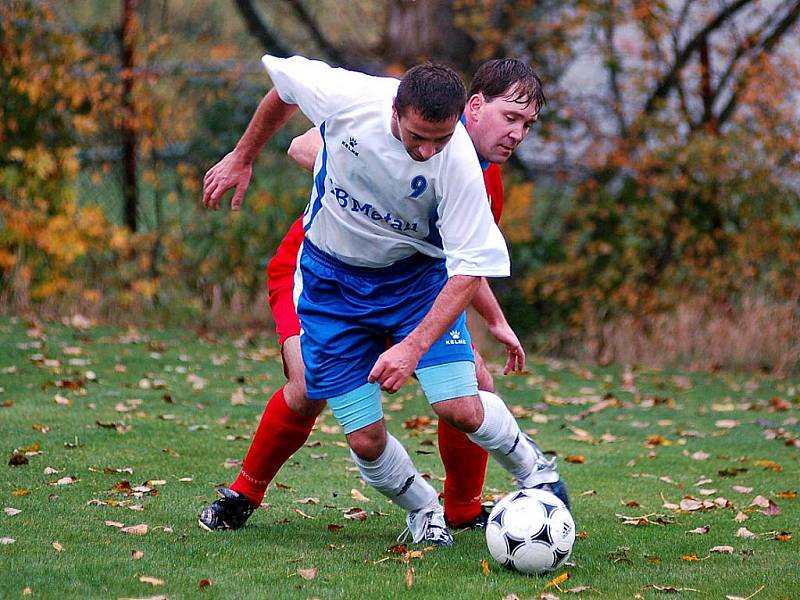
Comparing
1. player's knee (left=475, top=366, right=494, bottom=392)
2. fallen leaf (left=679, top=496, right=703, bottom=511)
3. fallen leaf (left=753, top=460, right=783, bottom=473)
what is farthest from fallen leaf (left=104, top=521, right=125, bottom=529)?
fallen leaf (left=753, top=460, right=783, bottom=473)

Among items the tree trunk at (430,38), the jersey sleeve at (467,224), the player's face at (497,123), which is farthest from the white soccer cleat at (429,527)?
the tree trunk at (430,38)

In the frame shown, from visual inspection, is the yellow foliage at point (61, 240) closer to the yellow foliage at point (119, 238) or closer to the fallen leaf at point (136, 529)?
the yellow foliage at point (119, 238)

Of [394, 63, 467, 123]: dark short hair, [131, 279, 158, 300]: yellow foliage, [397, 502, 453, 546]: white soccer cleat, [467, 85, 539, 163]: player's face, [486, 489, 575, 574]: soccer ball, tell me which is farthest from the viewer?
[131, 279, 158, 300]: yellow foliage

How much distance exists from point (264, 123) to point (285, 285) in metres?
0.75

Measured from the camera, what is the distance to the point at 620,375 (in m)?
10.4

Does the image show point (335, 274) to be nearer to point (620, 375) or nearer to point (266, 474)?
point (266, 474)

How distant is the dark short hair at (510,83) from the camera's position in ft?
13.2

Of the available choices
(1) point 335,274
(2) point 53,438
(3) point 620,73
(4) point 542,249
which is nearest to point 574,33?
(3) point 620,73

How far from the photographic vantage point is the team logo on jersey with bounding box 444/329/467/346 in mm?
4114

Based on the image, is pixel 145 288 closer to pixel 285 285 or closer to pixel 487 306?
pixel 285 285

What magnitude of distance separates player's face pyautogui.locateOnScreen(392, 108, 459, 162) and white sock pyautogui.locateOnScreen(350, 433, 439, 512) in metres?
1.11

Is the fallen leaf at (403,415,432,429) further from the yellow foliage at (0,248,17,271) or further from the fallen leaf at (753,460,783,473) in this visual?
the yellow foliage at (0,248,17,271)

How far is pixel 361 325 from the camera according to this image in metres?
4.20

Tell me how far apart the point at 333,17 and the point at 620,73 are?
139 inches
